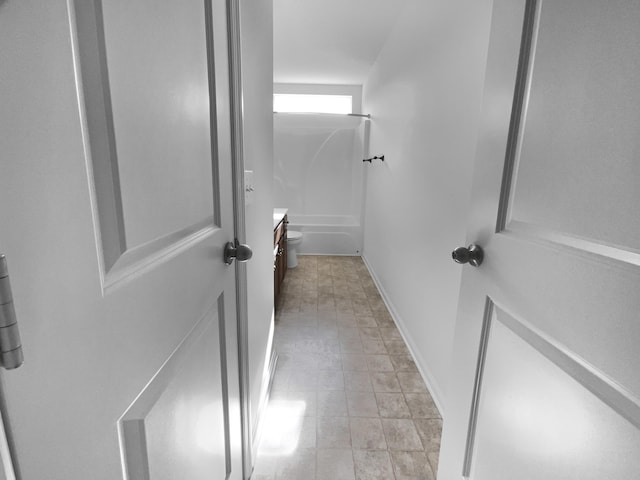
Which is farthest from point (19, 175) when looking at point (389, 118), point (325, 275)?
point (325, 275)

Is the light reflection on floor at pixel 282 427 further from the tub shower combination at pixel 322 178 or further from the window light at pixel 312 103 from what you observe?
the window light at pixel 312 103

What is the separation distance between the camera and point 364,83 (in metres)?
4.63

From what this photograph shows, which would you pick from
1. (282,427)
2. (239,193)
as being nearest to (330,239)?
(282,427)

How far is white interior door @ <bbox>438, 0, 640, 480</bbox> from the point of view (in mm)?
524

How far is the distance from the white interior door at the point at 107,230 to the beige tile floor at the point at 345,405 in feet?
2.71

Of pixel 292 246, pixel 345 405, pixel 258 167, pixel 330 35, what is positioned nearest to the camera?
pixel 258 167

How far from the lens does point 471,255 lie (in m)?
0.93

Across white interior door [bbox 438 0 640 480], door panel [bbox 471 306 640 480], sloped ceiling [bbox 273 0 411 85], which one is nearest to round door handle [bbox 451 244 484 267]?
white interior door [bbox 438 0 640 480]

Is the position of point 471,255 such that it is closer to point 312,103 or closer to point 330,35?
point 330,35

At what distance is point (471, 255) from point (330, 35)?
115 inches

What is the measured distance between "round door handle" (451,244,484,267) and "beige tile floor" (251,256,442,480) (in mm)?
981

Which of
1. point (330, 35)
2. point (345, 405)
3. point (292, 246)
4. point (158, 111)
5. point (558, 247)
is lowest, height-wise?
point (345, 405)

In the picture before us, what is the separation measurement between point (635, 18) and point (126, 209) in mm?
805

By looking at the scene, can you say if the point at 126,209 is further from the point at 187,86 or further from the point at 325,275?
the point at 325,275
